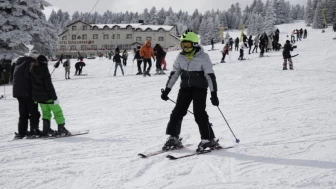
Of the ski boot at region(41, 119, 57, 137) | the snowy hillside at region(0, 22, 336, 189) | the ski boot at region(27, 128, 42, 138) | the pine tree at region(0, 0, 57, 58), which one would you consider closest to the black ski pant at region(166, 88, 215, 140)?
the snowy hillside at region(0, 22, 336, 189)

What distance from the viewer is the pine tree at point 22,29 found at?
69.2 ft

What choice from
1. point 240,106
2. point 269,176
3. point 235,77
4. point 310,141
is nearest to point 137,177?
point 269,176

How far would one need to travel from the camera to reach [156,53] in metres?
17.8

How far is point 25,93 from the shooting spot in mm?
6516

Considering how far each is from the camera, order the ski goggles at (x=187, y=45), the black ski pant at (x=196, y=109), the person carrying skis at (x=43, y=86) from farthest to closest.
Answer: the person carrying skis at (x=43, y=86) < the black ski pant at (x=196, y=109) < the ski goggles at (x=187, y=45)

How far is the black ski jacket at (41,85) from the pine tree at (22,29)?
1631 cm

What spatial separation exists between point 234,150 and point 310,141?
128 cm

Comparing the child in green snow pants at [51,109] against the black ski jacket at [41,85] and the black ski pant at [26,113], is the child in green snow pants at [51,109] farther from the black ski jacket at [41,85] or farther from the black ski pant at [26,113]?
the black ski pant at [26,113]

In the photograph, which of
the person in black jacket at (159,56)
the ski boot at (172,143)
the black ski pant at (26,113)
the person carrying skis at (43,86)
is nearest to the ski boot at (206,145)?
the ski boot at (172,143)

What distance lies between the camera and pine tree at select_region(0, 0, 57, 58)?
69.2 feet

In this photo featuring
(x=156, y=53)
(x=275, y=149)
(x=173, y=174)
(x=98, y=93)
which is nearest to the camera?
(x=173, y=174)

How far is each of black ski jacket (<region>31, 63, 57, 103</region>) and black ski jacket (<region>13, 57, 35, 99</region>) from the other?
7.4 inches

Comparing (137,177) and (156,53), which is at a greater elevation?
(156,53)

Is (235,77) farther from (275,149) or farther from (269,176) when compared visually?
(269,176)
